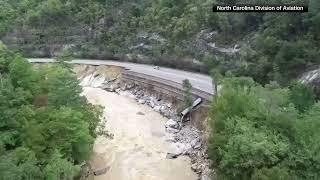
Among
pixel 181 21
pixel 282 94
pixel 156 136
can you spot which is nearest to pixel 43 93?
pixel 156 136

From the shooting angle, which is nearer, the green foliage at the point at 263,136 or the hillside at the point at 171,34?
the green foliage at the point at 263,136

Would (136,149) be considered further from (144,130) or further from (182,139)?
(144,130)

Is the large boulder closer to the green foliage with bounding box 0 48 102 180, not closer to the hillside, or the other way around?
the hillside

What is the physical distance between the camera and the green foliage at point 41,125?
121 ft

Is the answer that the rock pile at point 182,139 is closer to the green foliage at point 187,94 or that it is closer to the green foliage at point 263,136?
the green foliage at point 187,94

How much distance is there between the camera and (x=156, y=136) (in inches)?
2367

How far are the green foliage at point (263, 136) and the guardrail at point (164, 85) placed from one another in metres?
17.4

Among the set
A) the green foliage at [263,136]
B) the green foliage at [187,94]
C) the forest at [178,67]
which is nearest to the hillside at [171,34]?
the forest at [178,67]

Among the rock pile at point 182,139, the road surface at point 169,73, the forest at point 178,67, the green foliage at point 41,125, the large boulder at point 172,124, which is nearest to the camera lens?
the green foliage at point 41,125

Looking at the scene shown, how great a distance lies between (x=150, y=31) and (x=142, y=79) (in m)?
14.3

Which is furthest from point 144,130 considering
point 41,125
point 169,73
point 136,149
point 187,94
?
point 41,125

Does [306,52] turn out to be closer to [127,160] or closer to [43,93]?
[127,160]

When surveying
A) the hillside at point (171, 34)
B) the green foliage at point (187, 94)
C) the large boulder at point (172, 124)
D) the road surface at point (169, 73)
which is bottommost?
the large boulder at point (172, 124)

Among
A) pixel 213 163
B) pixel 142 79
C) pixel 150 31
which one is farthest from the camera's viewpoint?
pixel 150 31
